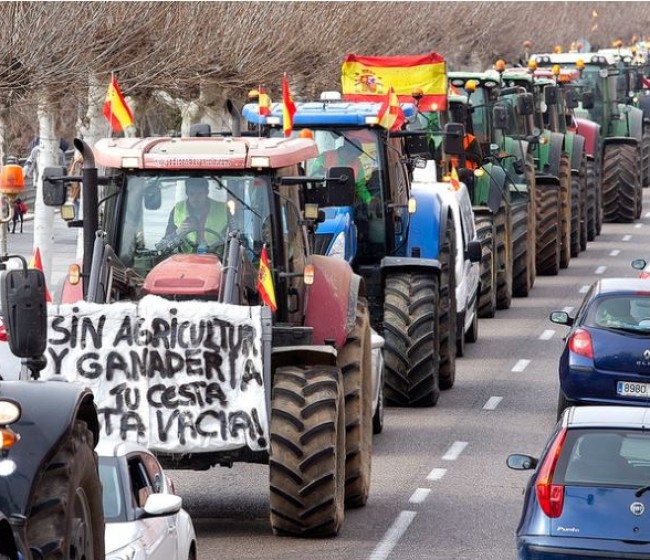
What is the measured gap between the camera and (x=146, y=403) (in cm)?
1364

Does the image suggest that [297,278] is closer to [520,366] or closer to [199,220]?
[199,220]

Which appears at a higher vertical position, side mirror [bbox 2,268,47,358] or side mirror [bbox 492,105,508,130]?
side mirror [bbox 2,268,47,358]

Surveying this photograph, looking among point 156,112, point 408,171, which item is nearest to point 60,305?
point 408,171

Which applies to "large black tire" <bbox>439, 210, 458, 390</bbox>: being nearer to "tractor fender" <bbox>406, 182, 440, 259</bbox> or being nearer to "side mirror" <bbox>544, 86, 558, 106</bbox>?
"tractor fender" <bbox>406, 182, 440, 259</bbox>

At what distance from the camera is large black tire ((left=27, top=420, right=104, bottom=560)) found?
331 inches

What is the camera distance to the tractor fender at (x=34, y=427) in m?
8.22

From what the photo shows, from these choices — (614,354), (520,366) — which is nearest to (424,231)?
(520,366)

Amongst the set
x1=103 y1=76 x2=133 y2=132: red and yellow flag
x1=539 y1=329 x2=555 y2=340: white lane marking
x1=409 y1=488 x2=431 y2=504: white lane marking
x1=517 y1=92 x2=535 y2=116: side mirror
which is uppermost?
x1=103 y1=76 x2=133 y2=132: red and yellow flag

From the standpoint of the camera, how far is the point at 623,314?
17766 mm

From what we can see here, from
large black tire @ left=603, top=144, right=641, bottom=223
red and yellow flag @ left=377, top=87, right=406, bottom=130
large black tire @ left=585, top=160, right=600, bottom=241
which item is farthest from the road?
large black tire @ left=603, top=144, right=641, bottom=223

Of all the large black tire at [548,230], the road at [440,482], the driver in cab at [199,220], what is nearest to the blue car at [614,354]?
the road at [440,482]

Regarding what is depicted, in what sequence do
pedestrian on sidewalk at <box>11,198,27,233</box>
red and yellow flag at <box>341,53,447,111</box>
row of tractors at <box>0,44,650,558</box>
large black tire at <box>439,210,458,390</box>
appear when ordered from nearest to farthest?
row of tractors at <box>0,44,650,558</box> < large black tire at <box>439,210,458,390</box> < red and yellow flag at <box>341,53,447,111</box> < pedestrian on sidewalk at <box>11,198,27,233</box>

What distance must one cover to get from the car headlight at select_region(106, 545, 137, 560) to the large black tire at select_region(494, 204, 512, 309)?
17267mm

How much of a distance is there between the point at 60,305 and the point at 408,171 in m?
7.91
